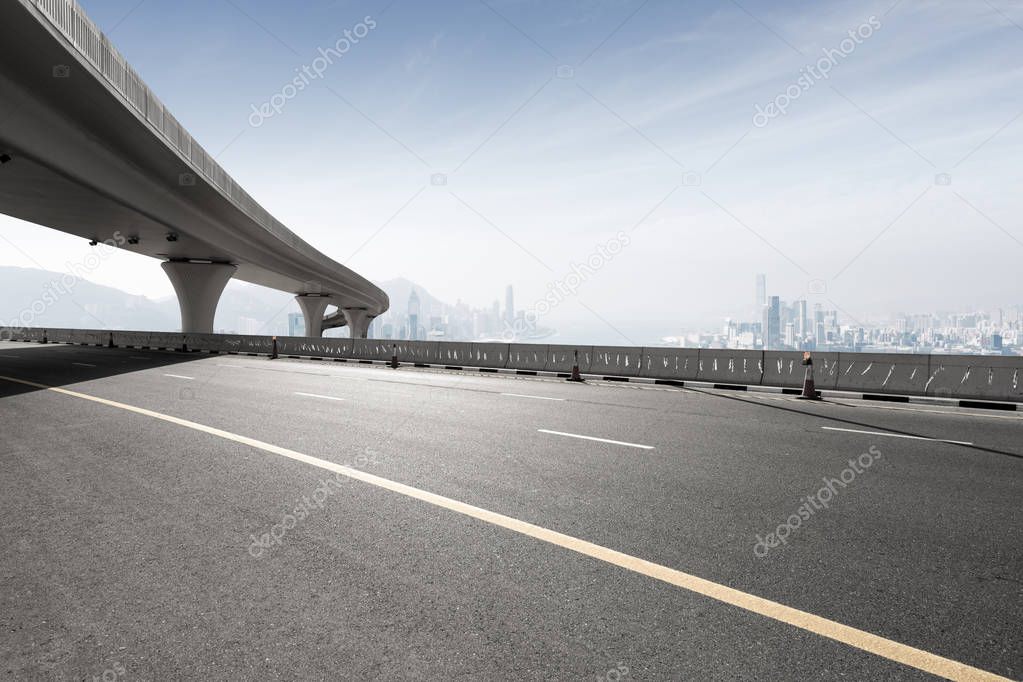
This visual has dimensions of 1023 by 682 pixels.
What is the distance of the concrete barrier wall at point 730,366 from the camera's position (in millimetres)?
15773

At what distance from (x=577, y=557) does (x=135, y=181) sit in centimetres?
2446

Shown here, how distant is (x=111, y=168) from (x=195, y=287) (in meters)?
21.7

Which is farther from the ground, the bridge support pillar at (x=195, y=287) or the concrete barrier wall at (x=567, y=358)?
the bridge support pillar at (x=195, y=287)

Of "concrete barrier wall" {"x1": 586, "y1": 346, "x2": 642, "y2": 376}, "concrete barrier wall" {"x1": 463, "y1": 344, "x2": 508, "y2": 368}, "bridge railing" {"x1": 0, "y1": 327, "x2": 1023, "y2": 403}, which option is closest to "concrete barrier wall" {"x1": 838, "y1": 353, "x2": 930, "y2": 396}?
"bridge railing" {"x1": 0, "y1": 327, "x2": 1023, "y2": 403}

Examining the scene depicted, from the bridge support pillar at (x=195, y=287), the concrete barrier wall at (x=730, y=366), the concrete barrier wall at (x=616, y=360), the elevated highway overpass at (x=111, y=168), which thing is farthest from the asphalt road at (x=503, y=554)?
the bridge support pillar at (x=195, y=287)

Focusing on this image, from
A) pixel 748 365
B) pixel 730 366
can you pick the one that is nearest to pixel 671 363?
pixel 730 366

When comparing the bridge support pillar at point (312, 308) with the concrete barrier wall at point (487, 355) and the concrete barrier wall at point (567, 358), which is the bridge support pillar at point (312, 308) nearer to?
the concrete barrier wall at point (487, 355)

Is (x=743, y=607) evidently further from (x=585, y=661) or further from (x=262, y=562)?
(x=262, y=562)

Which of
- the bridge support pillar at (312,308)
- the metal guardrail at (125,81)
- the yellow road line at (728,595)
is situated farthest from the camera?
the bridge support pillar at (312,308)

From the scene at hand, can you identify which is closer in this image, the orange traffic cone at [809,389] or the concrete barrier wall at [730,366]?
the orange traffic cone at [809,389]

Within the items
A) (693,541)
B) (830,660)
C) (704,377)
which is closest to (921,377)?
(704,377)

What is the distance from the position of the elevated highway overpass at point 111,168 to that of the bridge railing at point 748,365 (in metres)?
9.78

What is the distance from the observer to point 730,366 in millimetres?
16328

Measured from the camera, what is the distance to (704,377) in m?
16.7
